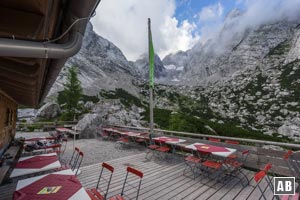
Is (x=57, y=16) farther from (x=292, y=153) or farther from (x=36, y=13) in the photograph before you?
(x=292, y=153)

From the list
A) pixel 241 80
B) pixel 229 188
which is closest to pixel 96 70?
pixel 241 80

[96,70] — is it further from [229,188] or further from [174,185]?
[229,188]

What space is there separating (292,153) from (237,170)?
150 centimetres

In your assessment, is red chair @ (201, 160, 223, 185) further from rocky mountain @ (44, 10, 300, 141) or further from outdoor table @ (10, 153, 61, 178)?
rocky mountain @ (44, 10, 300, 141)

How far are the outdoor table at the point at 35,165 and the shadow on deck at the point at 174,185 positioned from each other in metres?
1.17

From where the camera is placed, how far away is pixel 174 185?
4363 millimetres

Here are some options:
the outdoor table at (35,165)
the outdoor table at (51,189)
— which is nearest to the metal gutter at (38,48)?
the outdoor table at (51,189)

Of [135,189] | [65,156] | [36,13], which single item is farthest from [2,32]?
[65,156]

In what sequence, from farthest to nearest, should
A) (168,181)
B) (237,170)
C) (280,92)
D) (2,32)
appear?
(280,92), (237,170), (168,181), (2,32)

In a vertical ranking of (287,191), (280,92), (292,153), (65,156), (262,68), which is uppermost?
(262,68)

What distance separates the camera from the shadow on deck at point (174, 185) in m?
3.84

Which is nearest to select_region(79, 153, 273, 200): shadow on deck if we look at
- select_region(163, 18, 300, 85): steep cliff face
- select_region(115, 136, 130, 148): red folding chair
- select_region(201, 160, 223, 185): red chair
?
select_region(201, 160, 223, 185): red chair

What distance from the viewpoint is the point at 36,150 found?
758 centimetres

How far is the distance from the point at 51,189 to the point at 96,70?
72.6m
